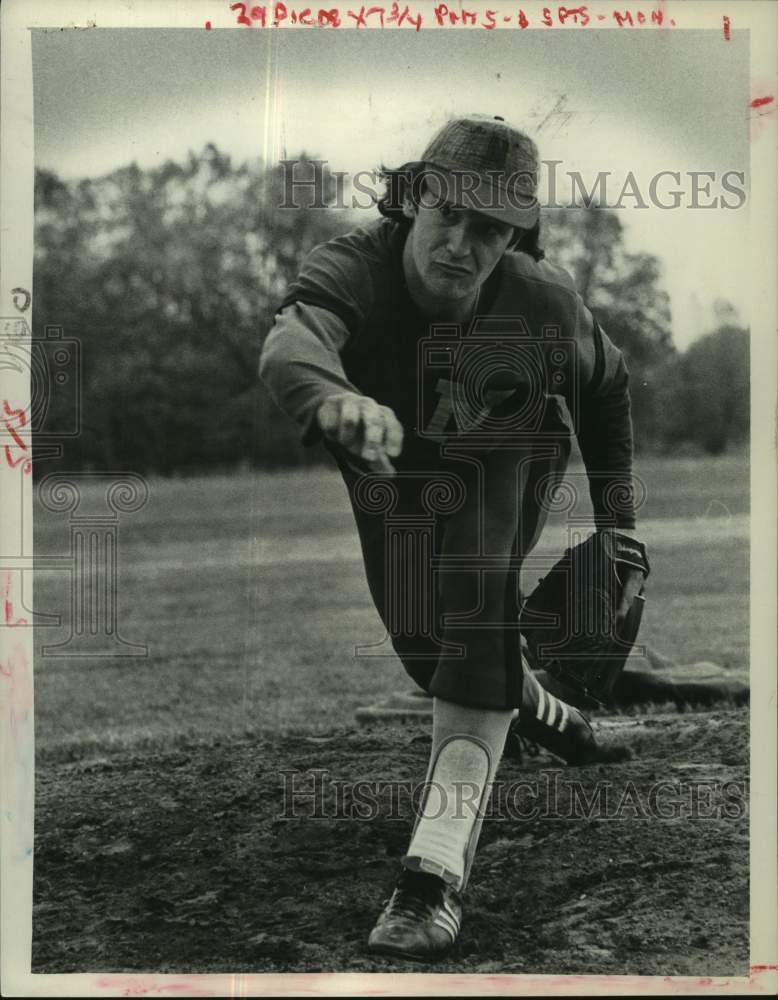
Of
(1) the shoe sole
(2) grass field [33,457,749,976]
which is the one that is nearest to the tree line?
(2) grass field [33,457,749,976]

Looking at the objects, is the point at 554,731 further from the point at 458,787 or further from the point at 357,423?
the point at 357,423

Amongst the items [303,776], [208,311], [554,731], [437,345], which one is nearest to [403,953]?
[303,776]

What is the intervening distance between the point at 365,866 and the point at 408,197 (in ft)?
6.16

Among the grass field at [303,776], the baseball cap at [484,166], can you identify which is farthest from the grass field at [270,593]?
the baseball cap at [484,166]

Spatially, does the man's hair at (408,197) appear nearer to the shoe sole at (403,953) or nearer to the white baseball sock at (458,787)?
the white baseball sock at (458,787)

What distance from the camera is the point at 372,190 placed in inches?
166

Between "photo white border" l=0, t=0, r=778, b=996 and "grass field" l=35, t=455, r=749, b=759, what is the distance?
0.07 metres

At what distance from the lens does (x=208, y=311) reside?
4.29 metres

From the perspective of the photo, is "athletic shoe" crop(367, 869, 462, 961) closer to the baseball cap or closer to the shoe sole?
the shoe sole

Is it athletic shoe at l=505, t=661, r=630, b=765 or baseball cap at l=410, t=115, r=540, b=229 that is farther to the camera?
athletic shoe at l=505, t=661, r=630, b=765

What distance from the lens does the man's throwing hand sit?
12.6 ft

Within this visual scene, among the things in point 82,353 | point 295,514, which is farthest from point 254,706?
point 82,353

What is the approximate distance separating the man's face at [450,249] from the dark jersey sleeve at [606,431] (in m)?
0.35

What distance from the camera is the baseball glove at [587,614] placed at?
4234mm
